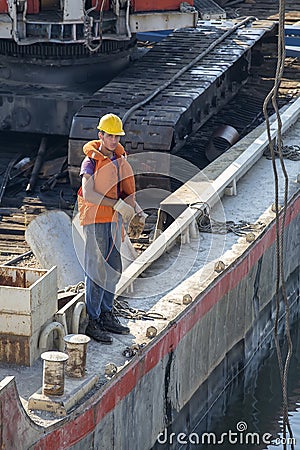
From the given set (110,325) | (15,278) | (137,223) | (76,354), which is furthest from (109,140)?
(76,354)

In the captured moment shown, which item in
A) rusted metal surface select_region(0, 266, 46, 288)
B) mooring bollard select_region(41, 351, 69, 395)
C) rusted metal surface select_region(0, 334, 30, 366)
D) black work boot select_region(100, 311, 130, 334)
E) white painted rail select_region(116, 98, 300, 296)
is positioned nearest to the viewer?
mooring bollard select_region(41, 351, 69, 395)

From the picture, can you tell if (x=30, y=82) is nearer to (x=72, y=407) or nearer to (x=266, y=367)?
(x=266, y=367)

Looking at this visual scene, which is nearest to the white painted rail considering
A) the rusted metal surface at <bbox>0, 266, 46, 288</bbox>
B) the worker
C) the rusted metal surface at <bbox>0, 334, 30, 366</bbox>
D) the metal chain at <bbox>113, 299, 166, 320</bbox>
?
the metal chain at <bbox>113, 299, 166, 320</bbox>

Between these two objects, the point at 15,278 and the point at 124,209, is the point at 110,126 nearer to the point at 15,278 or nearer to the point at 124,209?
the point at 124,209

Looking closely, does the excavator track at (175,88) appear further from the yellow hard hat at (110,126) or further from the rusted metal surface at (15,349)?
the rusted metal surface at (15,349)

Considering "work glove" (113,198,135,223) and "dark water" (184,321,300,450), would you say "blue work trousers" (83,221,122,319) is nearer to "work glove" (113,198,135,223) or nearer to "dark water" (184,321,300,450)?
"work glove" (113,198,135,223)

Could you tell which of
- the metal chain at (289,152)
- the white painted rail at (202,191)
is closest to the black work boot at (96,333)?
the white painted rail at (202,191)

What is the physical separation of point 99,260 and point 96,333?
1.80 feet

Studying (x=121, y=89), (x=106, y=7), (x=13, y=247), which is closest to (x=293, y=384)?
(x=13, y=247)

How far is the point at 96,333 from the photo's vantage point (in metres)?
9.62

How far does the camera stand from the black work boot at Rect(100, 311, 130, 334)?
977cm

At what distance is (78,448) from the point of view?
27.9ft

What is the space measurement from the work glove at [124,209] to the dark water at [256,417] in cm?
223

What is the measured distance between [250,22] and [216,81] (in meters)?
2.72
